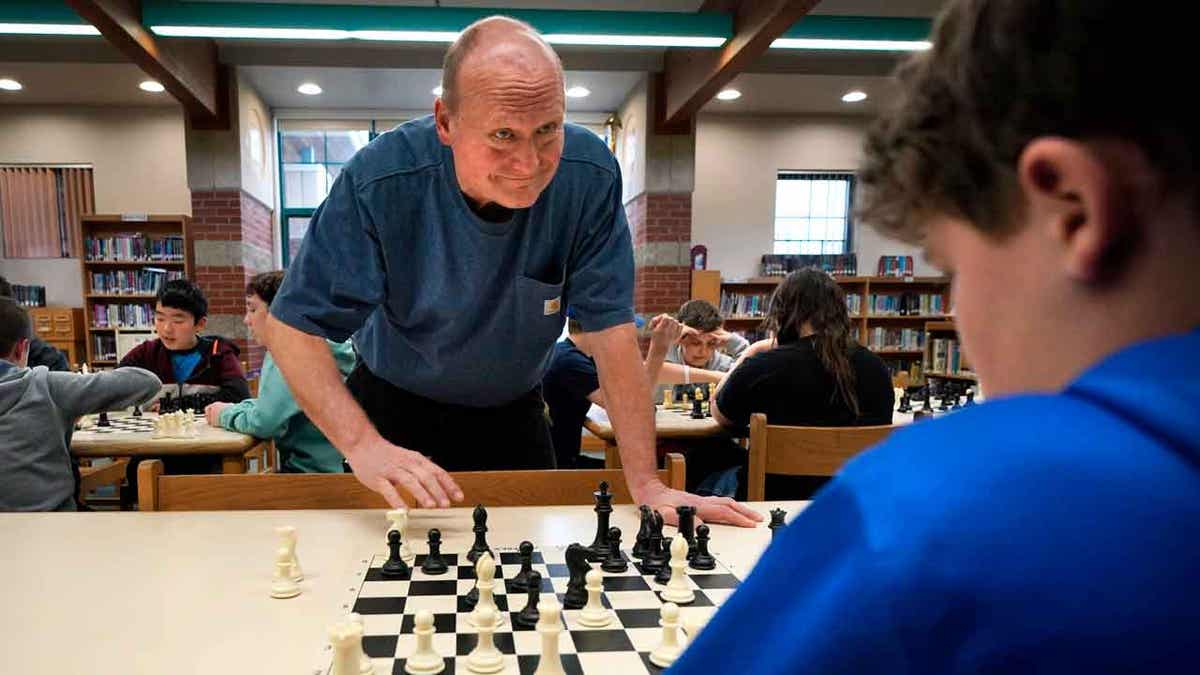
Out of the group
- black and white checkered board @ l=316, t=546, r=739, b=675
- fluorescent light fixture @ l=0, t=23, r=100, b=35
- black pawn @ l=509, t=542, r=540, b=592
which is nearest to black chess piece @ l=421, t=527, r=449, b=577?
black and white checkered board @ l=316, t=546, r=739, b=675

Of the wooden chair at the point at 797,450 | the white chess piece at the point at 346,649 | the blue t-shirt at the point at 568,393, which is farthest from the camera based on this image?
the blue t-shirt at the point at 568,393

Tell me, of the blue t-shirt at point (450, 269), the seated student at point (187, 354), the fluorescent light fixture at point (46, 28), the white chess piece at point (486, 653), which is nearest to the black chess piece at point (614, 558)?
the white chess piece at point (486, 653)

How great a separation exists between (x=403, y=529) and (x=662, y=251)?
648 cm

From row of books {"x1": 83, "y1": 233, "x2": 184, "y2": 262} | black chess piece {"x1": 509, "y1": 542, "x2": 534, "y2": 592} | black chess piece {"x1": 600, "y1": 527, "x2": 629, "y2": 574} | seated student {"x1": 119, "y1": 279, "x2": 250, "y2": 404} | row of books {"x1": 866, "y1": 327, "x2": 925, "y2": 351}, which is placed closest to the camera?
black chess piece {"x1": 509, "y1": 542, "x2": 534, "y2": 592}

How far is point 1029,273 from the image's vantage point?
403mm

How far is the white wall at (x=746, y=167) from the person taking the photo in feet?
28.4

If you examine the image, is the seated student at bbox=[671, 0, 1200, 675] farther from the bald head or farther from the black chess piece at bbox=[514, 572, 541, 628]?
the bald head

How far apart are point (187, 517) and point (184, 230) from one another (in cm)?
705

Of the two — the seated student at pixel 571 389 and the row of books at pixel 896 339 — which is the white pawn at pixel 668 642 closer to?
the seated student at pixel 571 389

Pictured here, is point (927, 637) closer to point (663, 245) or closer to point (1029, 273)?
point (1029, 273)

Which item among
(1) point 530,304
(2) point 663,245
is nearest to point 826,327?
(1) point 530,304

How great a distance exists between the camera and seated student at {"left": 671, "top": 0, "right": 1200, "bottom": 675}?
305mm

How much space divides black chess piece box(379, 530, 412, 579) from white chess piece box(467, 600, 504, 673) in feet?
0.93

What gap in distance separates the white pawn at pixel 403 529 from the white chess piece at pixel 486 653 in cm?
34
